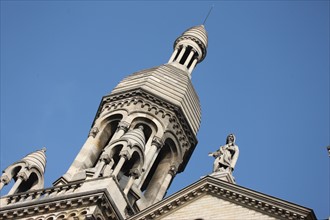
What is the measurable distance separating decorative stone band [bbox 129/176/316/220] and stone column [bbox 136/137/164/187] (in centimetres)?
656

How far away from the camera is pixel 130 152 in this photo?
32.7m

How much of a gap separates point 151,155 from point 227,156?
597cm

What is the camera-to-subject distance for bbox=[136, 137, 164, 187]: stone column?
119ft

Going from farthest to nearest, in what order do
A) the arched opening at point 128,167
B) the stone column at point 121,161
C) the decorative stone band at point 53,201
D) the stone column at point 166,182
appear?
the stone column at point 166,182 → the arched opening at point 128,167 → the stone column at point 121,161 → the decorative stone band at point 53,201

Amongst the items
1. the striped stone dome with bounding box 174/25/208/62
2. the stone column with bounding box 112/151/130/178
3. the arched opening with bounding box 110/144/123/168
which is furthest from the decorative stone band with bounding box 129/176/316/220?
the striped stone dome with bounding box 174/25/208/62

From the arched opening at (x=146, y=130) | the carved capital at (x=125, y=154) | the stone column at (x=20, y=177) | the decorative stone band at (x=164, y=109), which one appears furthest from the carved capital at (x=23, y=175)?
the decorative stone band at (x=164, y=109)

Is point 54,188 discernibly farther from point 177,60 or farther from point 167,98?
point 177,60

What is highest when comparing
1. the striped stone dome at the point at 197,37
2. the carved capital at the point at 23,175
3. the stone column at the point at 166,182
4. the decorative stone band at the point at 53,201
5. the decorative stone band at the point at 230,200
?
the striped stone dome at the point at 197,37

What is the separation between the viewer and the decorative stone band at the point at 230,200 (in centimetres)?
2759

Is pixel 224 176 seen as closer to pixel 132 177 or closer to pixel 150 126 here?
pixel 132 177

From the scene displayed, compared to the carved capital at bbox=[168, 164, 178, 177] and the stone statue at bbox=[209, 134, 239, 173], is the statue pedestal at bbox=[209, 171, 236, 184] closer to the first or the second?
the stone statue at bbox=[209, 134, 239, 173]

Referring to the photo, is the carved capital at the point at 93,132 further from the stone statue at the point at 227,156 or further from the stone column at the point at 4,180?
the stone statue at the point at 227,156

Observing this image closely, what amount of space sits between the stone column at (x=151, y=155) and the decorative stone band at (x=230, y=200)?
6.56 meters

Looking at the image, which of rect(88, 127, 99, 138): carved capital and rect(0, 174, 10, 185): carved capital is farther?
rect(88, 127, 99, 138): carved capital
